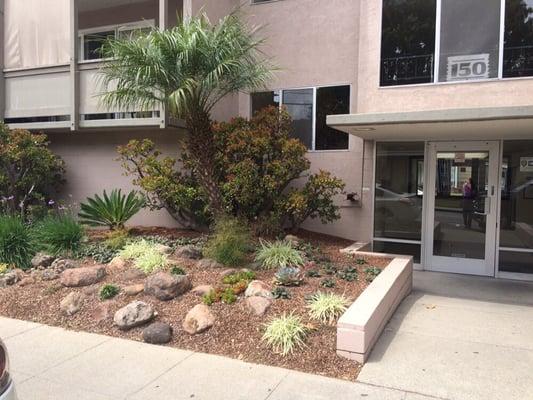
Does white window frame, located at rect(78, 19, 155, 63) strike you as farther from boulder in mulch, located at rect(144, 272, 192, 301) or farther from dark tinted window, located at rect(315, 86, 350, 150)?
boulder in mulch, located at rect(144, 272, 192, 301)

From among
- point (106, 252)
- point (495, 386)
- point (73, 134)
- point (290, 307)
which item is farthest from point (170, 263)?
point (73, 134)

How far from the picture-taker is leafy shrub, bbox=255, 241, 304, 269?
7.06 metres

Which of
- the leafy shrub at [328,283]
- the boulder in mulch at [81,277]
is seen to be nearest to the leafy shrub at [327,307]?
the leafy shrub at [328,283]

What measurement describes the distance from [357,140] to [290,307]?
17.4ft

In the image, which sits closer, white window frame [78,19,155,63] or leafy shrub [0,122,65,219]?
leafy shrub [0,122,65,219]

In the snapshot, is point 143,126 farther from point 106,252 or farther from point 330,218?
point 330,218

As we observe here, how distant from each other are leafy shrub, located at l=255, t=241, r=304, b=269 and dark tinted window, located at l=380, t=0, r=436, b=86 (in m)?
3.98

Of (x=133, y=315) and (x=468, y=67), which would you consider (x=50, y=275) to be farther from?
(x=468, y=67)

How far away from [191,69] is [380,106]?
12.5ft

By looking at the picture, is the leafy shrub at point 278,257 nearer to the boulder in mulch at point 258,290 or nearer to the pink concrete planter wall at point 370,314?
the boulder in mulch at point 258,290

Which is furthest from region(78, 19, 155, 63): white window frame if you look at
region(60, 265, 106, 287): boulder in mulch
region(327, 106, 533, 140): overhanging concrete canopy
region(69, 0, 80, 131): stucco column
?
region(60, 265, 106, 287): boulder in mulch

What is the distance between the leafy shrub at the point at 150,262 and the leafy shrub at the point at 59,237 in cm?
159

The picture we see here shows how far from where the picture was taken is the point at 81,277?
21.9 feet

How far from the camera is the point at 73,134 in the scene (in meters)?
12.0
